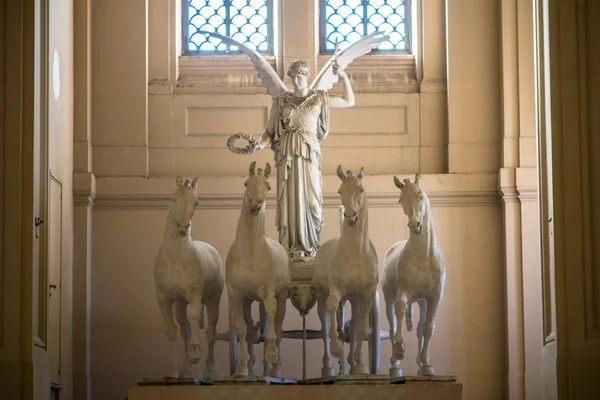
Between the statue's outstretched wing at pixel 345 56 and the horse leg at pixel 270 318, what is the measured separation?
2738mm

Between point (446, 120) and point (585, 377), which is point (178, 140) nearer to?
point (446, 120)

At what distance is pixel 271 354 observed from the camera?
32.8ft

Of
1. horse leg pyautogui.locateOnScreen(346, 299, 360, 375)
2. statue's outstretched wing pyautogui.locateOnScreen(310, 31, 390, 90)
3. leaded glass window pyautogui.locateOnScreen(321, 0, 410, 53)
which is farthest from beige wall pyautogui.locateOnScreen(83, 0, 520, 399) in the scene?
A: horse leg pyautogui.locateOnScreen(346, 299, 360, 375)

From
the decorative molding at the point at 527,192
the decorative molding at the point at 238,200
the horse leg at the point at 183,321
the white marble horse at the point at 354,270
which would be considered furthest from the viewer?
the decorative molding at the point at 238,200

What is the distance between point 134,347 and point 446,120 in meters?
3.87

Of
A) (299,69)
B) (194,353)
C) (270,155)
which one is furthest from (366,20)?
(194,353)

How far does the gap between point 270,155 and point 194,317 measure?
13.1ft

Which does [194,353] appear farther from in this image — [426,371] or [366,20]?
[366,20]

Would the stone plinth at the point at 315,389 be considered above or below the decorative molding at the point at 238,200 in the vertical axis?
below

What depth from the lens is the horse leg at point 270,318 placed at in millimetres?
9969

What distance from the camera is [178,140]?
13.8 meters

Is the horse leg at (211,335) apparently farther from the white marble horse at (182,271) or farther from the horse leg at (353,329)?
the horse leg at (353,329)

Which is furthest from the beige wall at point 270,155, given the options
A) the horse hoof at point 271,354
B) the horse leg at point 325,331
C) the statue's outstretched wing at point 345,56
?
the horse hoof at point 271,354

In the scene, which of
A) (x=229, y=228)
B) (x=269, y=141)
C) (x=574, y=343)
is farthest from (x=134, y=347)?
(x=574, y=343)
